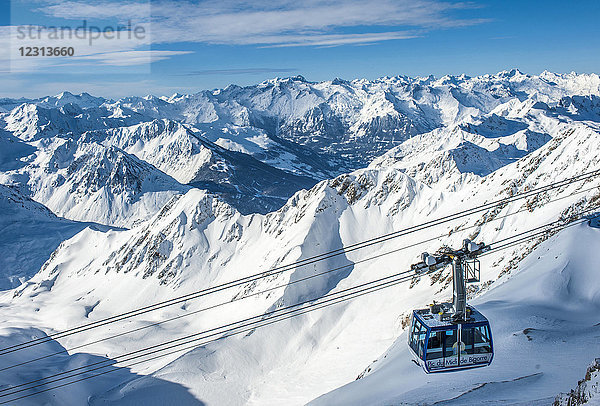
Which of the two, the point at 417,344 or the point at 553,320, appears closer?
the point at 417,344

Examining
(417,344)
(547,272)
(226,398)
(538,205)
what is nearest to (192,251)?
(226,398)

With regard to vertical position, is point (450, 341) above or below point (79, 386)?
above

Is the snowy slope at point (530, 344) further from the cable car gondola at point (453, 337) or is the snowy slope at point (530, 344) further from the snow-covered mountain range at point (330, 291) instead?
the cable car gondola at point (453, 337)

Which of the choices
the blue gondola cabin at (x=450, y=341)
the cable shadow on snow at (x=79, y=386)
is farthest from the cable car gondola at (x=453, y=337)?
the cable shadow on snow at (x=79, y=386)

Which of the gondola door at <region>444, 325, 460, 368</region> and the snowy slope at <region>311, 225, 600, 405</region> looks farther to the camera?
the snowy slope at <region>311, 225, 600, 405</region>

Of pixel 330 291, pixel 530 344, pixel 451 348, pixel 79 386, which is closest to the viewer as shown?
pixel 451 348

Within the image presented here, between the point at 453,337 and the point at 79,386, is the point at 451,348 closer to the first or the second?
the point at 453,337

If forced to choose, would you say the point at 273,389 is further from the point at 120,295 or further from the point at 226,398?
the point at 120,295

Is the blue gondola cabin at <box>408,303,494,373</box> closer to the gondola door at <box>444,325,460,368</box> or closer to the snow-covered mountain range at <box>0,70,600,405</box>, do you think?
the gondola door at <box>444,325,460,368</box>

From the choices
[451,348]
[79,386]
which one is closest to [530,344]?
[451,348]

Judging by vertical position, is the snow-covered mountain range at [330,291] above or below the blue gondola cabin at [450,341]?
below

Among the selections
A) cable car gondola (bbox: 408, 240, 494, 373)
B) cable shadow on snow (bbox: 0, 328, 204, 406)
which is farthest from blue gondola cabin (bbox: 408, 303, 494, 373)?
cable shadow on snow (bbox: 0, 328, 204, 406)
